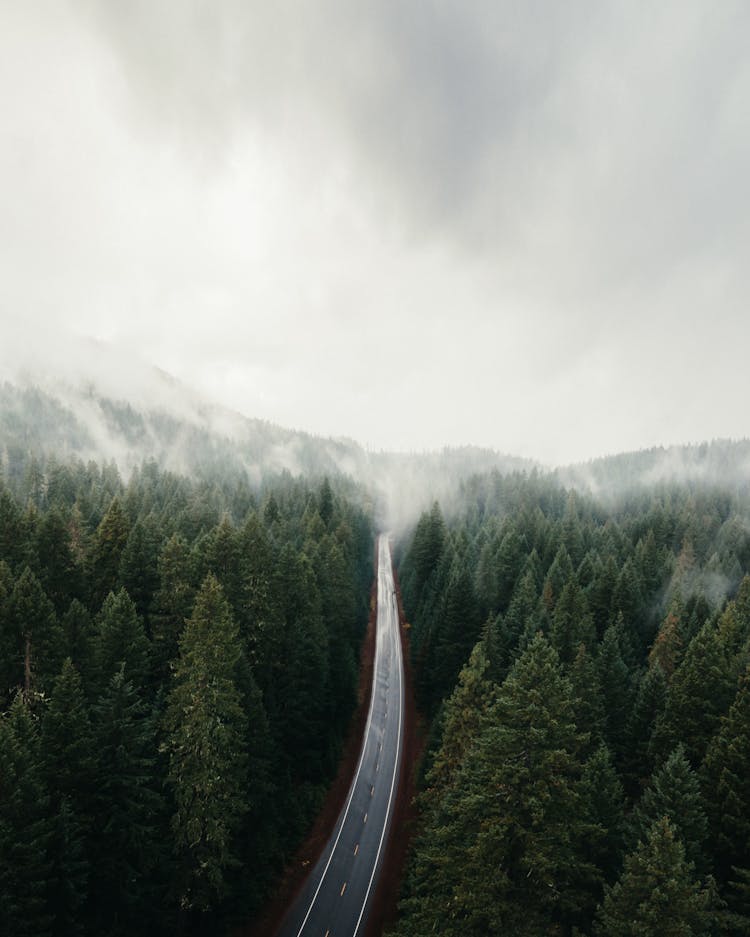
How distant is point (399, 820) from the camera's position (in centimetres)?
3362

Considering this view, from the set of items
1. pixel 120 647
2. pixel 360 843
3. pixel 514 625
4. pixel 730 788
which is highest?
pixel 120 647

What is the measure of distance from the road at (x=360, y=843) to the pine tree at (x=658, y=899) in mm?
18165

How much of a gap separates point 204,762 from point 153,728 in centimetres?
389

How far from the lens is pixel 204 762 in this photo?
2116 cm

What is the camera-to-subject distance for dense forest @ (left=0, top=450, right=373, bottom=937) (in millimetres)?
17391

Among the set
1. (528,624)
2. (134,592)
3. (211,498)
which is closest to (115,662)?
(134,592)

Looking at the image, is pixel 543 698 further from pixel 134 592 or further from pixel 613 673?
pixel 134 592

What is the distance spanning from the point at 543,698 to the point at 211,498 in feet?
254

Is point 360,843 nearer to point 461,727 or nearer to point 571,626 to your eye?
point 461,727

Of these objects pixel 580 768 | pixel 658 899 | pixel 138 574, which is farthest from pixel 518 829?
pixel 138 574

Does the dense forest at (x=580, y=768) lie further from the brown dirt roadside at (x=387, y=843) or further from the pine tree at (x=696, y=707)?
the brown dirt roadside at (x=387, y=843)

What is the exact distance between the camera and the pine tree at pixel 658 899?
509 inches

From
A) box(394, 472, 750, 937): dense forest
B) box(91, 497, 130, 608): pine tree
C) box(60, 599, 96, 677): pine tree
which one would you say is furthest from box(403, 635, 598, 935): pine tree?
box(91, 497, 130, 608): pine tree

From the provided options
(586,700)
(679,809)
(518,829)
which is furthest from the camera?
(586,700)
